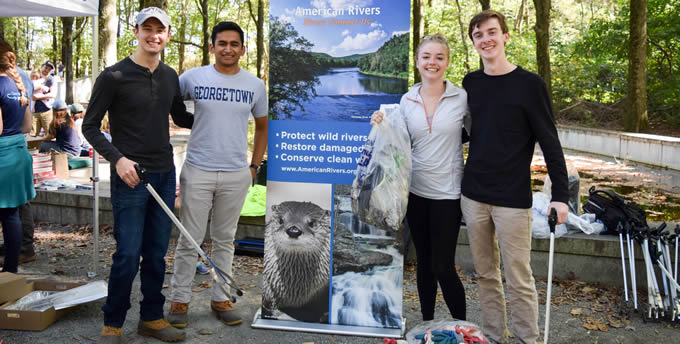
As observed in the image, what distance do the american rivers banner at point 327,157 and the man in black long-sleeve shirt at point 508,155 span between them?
2.23 feet

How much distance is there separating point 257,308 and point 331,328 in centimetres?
76

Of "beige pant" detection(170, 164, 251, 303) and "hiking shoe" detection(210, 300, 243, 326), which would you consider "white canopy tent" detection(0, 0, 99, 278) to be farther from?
"hiking shoe" detection(210, 300, 243, 326)

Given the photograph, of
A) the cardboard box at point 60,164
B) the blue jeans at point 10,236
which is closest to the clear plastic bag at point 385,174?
the blue jeans at point 10,236

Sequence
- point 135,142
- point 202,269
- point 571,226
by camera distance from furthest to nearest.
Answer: point 202,269
point 571,226
point 135,142

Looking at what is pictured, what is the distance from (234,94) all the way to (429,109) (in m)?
1.29

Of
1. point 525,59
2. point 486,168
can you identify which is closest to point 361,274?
point 486,168

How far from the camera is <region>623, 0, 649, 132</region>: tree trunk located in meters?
15.0

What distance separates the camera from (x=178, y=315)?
156 inches

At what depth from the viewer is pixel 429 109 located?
3.44m

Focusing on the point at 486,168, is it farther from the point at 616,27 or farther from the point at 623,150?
the point at 616,27

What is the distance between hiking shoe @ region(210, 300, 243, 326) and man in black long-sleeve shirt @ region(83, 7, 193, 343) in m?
0.72

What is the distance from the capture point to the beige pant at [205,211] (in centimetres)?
383

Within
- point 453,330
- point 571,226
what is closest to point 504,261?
point 453,330

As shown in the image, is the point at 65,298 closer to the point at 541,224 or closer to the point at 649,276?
the point at 541,224
